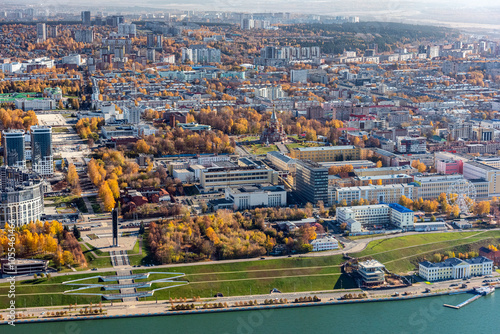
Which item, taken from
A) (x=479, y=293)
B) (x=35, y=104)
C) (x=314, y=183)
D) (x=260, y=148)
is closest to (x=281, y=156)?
(x=260, y=148)

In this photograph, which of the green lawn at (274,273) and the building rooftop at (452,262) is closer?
the green lawn at (274,273)

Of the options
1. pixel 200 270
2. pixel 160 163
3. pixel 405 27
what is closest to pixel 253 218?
pixel 200 270

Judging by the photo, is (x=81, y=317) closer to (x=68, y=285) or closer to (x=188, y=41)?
(x=68, y=285)

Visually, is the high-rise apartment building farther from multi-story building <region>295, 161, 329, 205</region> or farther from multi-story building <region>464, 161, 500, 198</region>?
multi-story building <region>464, 161, 500, 198</region>

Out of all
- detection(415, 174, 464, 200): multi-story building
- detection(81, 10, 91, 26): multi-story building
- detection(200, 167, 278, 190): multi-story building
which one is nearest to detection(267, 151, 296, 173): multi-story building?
detection(200, 167, 278, 190): multi-story building

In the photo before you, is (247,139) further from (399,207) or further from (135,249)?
(135,249)

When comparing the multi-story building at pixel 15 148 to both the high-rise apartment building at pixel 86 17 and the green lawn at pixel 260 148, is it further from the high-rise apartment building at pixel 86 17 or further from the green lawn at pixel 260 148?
the high-rise apartment building at pixel 86 17

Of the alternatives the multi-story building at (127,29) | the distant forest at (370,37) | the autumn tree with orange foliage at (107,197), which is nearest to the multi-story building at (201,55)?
the distant forest at (370,37)
